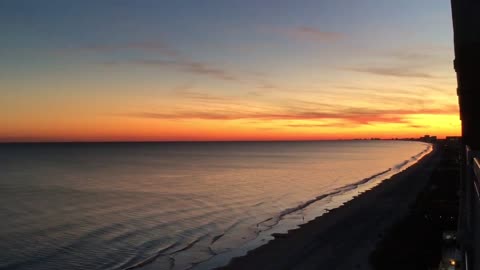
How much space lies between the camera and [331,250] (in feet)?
73.6

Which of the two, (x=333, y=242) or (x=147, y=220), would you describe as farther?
(x=147, y=220)

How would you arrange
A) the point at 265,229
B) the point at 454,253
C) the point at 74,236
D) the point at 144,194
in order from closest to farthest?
the point at 454,253 < the point at 74,236 < the point at 265,229 < the point at 144,194

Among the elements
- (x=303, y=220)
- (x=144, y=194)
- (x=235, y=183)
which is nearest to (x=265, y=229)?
(x=303, y=220)

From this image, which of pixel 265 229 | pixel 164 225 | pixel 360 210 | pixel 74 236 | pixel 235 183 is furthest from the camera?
pixel 235 183

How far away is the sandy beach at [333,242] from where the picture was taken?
2039 cm

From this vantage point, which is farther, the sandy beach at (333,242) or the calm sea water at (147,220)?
the calm sea water at (147,220)

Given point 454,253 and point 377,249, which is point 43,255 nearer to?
point 377,249

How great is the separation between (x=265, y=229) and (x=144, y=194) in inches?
1024

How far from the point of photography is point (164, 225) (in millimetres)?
32250

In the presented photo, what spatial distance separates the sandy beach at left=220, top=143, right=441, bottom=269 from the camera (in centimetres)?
2039

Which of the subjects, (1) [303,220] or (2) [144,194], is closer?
(1) [303,220]

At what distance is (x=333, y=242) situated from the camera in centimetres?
2412

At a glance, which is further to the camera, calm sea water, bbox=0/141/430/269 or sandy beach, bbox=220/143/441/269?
calm sea water, bbox=0/141/430/269

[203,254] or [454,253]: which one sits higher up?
[454,253]
